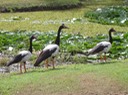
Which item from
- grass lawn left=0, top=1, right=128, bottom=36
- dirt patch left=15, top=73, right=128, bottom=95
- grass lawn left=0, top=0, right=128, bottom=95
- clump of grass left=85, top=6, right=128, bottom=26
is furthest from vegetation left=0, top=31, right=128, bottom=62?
dirt patch left=15, top=73, right=128, bottom=95

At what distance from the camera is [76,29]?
27672 millimetres

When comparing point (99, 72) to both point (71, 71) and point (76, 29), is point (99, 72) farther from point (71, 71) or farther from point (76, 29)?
point (76, 29)

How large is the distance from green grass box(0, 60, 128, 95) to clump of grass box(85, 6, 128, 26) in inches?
546

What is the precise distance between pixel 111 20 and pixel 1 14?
30.0 ft

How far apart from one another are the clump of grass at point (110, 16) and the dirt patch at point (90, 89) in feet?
49.4

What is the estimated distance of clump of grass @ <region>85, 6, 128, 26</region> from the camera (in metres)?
30.3

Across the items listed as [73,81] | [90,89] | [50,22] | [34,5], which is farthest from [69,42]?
[34,5]

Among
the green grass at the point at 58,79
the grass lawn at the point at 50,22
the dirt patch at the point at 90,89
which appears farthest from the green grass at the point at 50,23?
the dirt patch at the point at 90,89

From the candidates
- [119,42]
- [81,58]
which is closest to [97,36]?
[119,42]

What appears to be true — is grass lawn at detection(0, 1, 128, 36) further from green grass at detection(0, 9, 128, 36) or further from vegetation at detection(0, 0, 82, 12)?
vegetation at detection(0, 0, 82, 12)

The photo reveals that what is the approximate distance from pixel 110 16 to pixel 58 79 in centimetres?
1803

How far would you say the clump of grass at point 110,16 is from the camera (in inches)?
1192

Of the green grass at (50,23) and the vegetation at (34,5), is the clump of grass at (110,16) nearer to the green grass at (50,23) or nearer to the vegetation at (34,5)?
the green grass at (50,23)

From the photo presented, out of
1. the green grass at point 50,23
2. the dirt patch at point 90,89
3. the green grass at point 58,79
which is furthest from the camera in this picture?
the green grass at point 50,23
